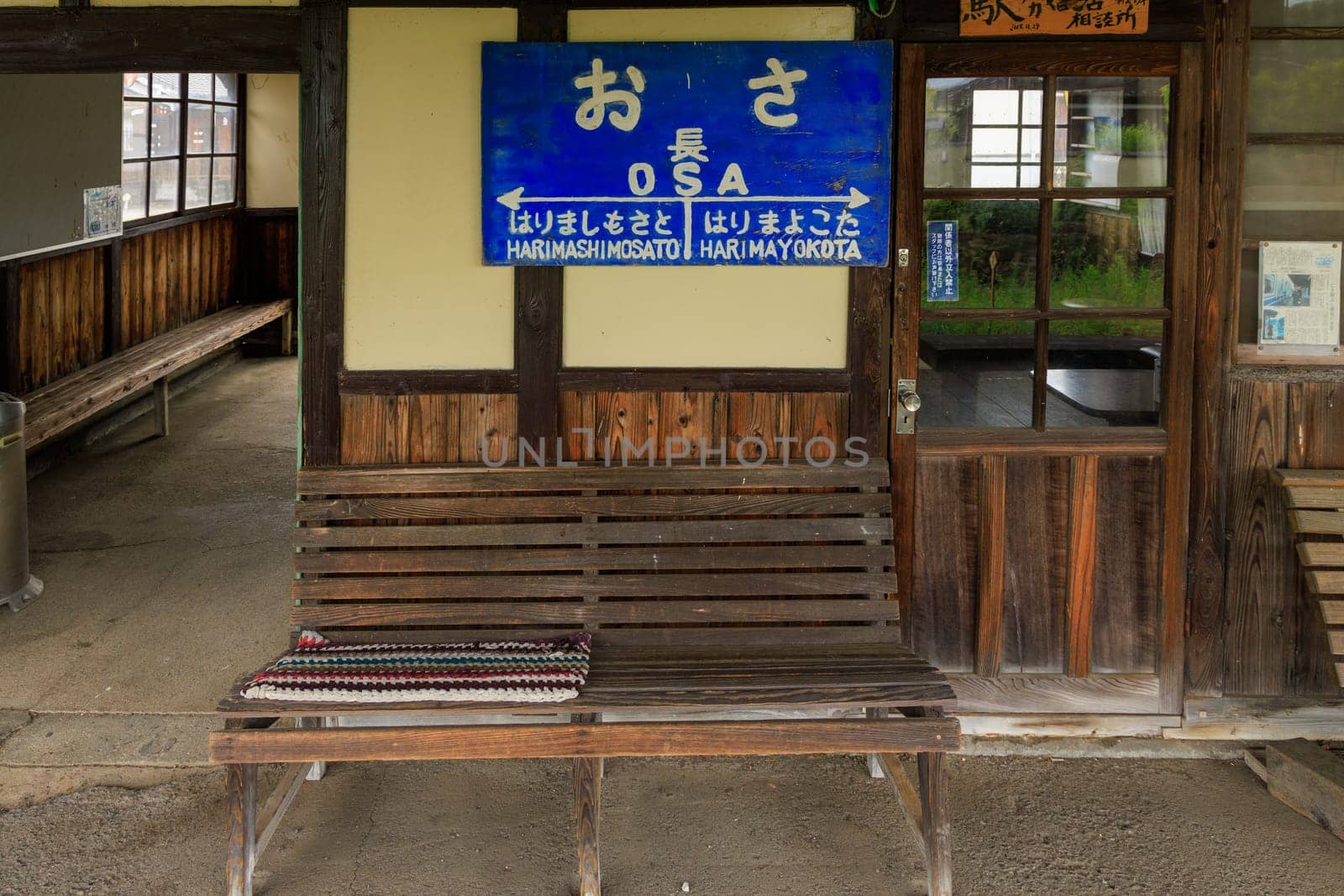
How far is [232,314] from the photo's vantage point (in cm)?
1173

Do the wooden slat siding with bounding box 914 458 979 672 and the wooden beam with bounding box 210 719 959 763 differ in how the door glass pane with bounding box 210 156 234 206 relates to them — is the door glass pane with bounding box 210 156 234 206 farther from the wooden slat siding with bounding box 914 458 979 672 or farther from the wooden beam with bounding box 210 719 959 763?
the wooden beam with bounding box 210 719 959 763

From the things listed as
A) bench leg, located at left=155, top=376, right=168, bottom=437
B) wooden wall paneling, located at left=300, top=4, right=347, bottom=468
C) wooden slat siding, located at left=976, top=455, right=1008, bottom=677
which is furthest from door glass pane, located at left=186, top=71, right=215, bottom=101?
wooden slat siding, located at left=976, top=455, right=1008, bottom=677

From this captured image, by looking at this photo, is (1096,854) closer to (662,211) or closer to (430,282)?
(662,211)

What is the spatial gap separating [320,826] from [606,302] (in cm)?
196

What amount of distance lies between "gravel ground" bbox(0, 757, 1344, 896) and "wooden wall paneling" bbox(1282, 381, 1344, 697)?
453 millimetres

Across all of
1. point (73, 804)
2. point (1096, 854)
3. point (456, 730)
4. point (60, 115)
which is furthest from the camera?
point (60, 115)

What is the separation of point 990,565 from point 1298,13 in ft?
7.08

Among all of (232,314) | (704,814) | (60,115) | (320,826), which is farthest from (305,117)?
(232,314)

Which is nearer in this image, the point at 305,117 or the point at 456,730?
the point at 456,730

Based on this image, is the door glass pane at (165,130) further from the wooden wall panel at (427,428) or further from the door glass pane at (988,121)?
the door glass pane at (988,121)

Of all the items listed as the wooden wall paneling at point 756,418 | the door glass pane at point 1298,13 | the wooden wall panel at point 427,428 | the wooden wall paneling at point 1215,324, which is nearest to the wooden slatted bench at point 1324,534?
the wooden wall paneling at point 1215,324

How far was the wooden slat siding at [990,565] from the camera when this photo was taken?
183 inches

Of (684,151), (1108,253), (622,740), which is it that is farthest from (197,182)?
(622,740)

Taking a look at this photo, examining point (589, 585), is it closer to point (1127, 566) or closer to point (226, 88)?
point (1127, 566)
